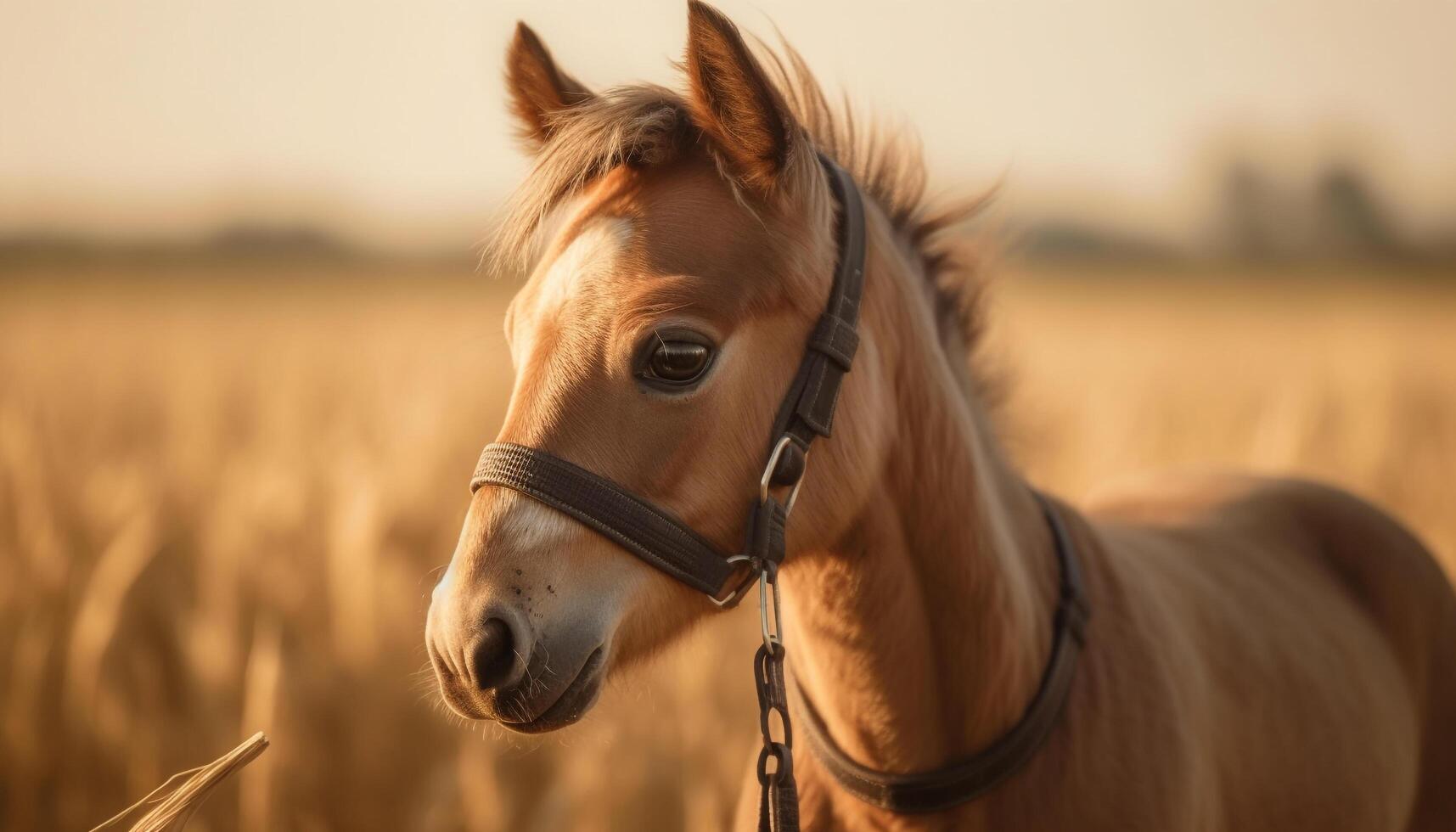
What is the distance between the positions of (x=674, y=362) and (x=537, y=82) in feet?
3.59

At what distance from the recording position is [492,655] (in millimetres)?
1888

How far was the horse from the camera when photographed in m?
2.01

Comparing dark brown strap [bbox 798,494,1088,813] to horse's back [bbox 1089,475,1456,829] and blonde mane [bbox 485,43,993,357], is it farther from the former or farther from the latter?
blonde mane [bbox 485,43,993,357]

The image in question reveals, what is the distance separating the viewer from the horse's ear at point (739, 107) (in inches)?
85.4

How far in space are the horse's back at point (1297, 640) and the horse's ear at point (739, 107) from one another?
155 centimetres

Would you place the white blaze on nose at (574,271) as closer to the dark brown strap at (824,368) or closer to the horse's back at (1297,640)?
the dark brown strap at (824,368)

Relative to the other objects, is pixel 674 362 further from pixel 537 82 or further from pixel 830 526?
pixel 537 82

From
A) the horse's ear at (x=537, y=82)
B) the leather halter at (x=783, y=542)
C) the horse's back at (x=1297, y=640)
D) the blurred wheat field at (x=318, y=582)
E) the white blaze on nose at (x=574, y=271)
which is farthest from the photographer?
the blurred wheat field at (x=318, y=582)

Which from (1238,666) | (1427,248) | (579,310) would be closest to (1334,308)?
(1427,248)

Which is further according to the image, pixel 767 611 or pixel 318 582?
pixel 318 582

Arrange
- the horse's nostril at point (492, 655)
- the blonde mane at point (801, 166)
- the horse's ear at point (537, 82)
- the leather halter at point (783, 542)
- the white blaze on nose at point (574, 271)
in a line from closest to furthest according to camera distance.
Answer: the horse's nostril at point (492, 655), the leather halter at point (783, 542), the white blaze on nose at point (574, 271), the blonde mane at point (801, 166), the horse's ear at point (537, 82)

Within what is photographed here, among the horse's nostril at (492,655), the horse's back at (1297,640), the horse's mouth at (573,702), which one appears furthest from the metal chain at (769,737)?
the horse's back at (1297,640)

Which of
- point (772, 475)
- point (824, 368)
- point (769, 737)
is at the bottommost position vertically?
point (769, 737)

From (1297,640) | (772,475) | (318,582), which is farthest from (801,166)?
(318,582)
